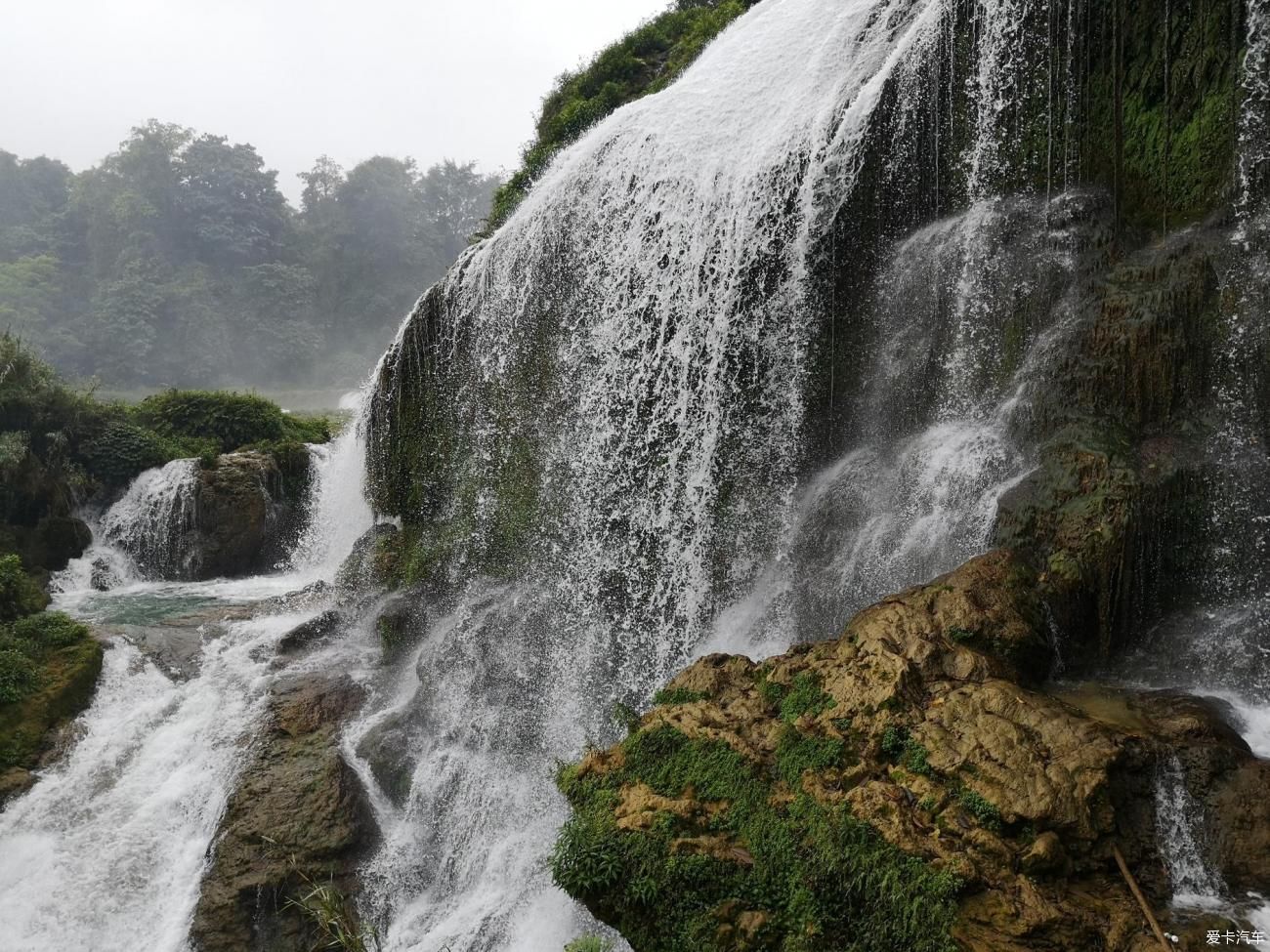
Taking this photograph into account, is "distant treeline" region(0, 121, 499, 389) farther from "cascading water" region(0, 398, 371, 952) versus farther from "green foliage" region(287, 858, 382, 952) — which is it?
"green foliage" region(287, 858, 382, 952)

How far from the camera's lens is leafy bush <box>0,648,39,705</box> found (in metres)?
9.18

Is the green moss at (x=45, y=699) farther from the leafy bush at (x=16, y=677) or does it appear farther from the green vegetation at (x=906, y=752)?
the green vegetation at (x=906, y=752)

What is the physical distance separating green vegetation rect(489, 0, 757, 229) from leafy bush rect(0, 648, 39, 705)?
10.6 meters

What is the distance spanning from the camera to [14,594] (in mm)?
11195

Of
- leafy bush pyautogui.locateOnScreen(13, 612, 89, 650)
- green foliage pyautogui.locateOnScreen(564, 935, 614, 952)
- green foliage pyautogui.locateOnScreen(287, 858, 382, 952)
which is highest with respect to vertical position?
leafy bush pyautogui.locateOnScreen(13, 612, 89, 650)

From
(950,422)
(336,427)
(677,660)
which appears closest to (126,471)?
(336,427)

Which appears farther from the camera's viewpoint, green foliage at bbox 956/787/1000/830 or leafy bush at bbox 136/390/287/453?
leafy bush at bbox 136/390/287/453

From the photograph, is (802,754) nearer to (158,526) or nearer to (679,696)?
(679,696)

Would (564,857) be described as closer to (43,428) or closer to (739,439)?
(739,439)

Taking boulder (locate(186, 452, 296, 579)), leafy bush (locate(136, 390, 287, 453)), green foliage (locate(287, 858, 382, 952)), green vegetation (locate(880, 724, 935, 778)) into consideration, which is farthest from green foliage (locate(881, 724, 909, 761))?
leafy bush (locate(136, 390, 287, 453))

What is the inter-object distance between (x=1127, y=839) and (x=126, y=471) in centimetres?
1896

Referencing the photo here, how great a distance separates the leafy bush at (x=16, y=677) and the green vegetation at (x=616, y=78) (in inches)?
416

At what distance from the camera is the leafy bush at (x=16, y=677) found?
9180 millimetres

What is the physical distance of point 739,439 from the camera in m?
9.61
